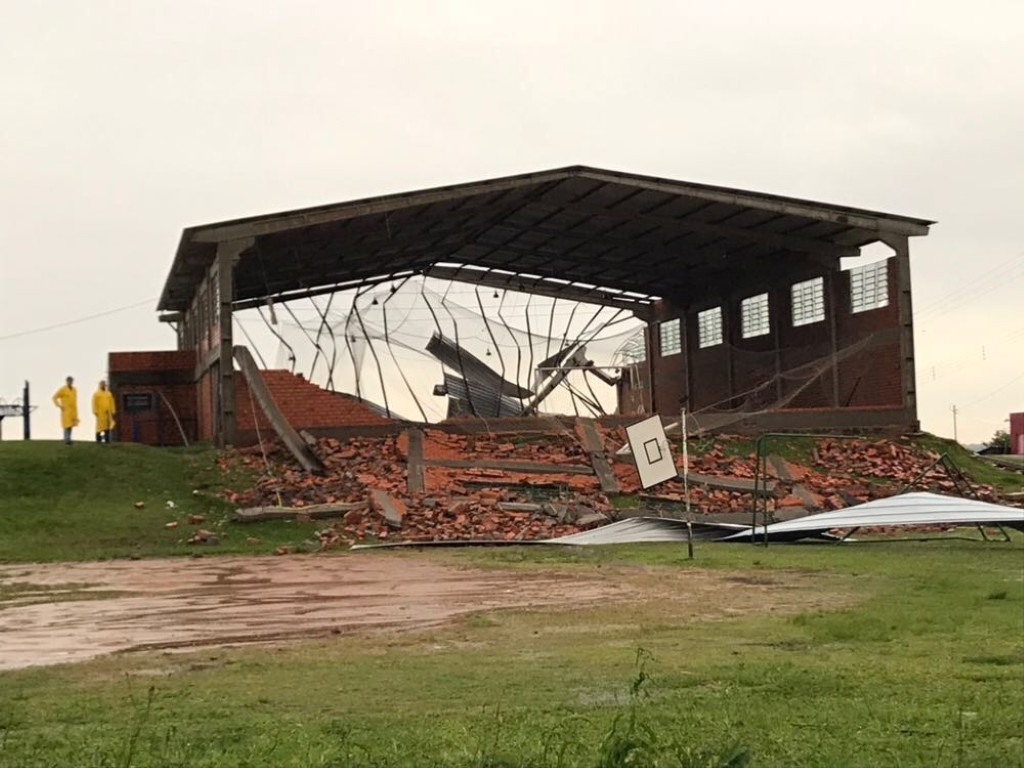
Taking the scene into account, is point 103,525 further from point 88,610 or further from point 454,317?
point 454,317

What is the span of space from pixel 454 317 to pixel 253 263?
5.59 metres

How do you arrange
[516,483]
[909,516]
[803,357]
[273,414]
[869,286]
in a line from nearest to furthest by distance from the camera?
[909,516]
[516,483]
[273,414]
[869,286]
[803,357]

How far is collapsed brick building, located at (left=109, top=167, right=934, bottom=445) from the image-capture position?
→ 29.9 metres

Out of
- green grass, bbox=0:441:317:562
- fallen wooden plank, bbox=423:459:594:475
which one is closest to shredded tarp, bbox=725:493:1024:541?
fallen wooden plank, bbox=423:459:594:475

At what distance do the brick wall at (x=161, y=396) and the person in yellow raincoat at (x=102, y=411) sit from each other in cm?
582

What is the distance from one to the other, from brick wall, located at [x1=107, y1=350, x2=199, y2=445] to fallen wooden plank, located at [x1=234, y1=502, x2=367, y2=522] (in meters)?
14.4

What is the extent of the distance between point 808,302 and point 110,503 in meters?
21.3

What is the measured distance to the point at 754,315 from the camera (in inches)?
1551

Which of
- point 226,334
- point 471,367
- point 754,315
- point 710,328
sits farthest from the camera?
point 710,328

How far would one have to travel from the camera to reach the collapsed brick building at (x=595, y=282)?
98.0ft

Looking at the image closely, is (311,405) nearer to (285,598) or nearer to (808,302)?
(808,302)

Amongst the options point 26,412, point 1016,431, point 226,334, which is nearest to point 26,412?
point 26,412

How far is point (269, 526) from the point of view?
22.8 m

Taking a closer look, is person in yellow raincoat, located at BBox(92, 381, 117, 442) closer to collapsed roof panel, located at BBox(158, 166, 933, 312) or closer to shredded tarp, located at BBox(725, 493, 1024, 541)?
collapsed roof panel, located at BBox(158, 166, 933, 312)
